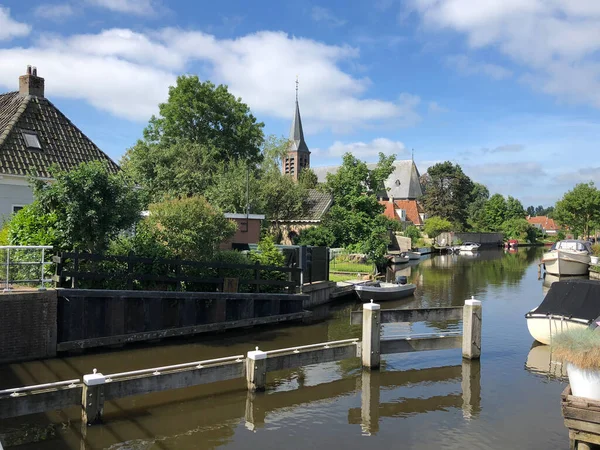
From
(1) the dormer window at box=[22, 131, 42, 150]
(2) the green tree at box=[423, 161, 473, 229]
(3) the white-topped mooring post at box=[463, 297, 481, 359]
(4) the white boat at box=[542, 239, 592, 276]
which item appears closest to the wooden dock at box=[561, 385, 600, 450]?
(3) the white-topped mooring post at box=[463, 297, 481, 359]

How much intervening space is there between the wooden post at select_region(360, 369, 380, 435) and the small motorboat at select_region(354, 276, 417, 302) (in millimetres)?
12114

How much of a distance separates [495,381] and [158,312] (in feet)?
31.2

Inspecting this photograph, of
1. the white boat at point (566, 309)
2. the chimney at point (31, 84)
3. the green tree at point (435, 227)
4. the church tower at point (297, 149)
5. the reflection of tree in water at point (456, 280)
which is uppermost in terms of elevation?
the church tower at point (297, 149)

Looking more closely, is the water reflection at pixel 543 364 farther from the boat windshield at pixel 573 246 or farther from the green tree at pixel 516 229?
the green tree at pixel 516 229

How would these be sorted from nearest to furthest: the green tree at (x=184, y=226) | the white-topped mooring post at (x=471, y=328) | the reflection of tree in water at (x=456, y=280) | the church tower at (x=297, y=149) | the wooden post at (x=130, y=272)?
1. the white-topped mooring post at (x=471, y=328)
2. the wooden post at (x=130, y=272)
3. the green tree at (x=184, y=226)
4. the reflection of tree in water at (x=456, y=280)
5. the church tower at (x=297, y=149)

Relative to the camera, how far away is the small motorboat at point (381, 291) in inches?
1005

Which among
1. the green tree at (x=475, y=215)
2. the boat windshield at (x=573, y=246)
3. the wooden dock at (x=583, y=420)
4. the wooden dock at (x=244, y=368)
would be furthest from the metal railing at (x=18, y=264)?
the green tree at (x=475, y=215)

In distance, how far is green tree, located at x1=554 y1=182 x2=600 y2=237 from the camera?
72.1 metres

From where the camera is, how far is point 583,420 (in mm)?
7957

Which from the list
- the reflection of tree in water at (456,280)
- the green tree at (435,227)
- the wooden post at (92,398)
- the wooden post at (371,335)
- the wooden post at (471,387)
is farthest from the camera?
the green tree at (435,227)

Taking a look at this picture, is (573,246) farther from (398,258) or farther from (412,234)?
(412,234)

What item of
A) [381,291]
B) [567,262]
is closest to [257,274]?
[381,291]

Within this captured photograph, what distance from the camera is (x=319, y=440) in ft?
31.3

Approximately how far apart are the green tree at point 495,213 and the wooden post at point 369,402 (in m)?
95.7
